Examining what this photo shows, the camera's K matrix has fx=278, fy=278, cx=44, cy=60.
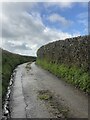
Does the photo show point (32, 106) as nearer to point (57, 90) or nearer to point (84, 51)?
point (57, 90)

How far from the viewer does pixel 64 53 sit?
2391 cm

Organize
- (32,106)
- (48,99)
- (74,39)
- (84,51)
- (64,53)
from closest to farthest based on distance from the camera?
(32,106)
(48,99)
(84,51)
(74,39)
(64,53)

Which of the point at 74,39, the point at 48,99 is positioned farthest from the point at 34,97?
the point at 74,39

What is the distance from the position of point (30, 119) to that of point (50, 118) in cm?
75

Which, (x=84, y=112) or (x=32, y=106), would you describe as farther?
(x=32, y=106)

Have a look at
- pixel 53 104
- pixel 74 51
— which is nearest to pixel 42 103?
pixel 53 104

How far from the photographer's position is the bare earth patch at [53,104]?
35.8 ft

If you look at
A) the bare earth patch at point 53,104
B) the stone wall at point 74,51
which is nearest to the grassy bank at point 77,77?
the stone wall at point 74,51

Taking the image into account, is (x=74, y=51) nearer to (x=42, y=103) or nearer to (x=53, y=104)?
(x=42, y=103)

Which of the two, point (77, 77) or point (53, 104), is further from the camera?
point (77, 77)

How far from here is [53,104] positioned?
1256 cm

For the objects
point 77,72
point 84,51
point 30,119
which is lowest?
point 30,119

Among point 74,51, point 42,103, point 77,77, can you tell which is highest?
point 74,51

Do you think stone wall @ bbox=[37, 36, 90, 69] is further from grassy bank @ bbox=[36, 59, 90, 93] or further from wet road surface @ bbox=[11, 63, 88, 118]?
wet road surface @ bbox=[11, 63, 88, 118]
